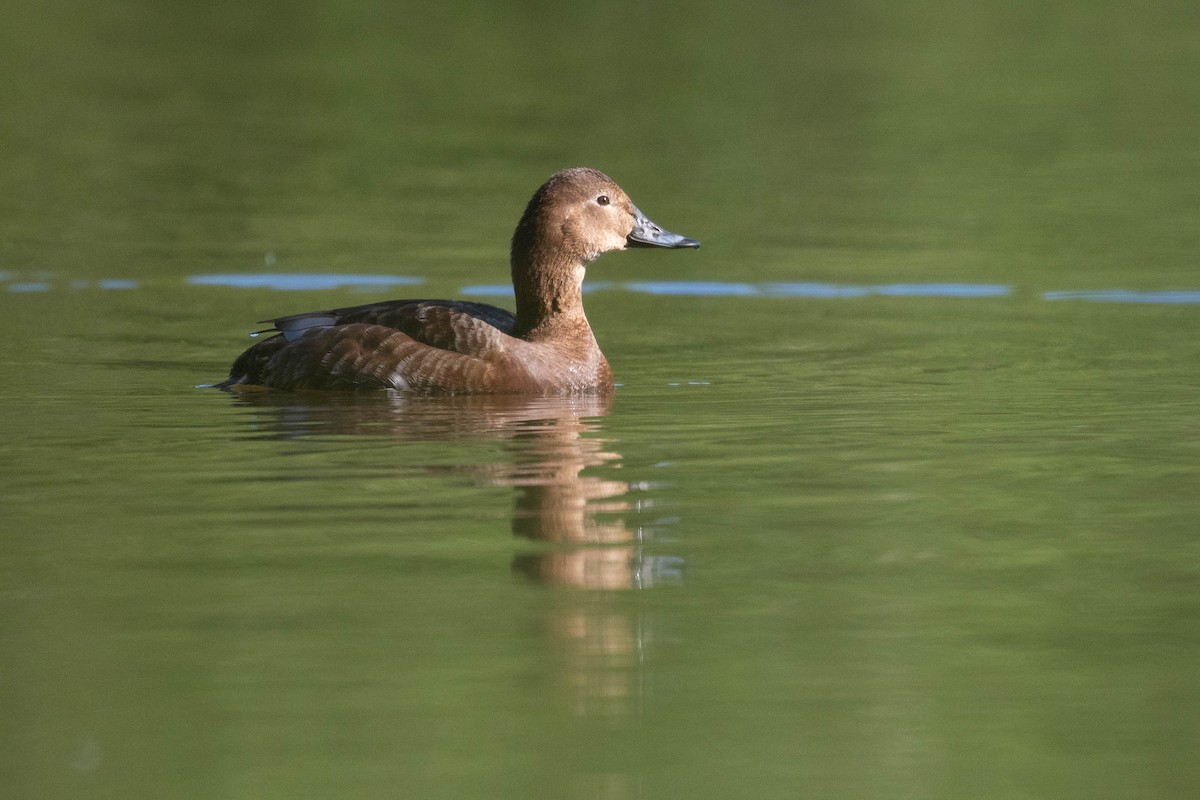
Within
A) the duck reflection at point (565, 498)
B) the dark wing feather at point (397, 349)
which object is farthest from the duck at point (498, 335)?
the duck reflection at point (565, 498)

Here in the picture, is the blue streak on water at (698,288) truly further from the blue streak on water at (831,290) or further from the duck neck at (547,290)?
the duck neck at (547,290)

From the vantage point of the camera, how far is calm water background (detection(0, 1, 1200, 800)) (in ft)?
16.8

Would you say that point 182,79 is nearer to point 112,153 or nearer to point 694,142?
point 112,153

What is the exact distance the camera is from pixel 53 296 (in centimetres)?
1351

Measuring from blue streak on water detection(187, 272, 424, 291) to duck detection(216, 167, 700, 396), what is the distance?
10.4 ft

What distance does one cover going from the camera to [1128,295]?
1351 centimetres

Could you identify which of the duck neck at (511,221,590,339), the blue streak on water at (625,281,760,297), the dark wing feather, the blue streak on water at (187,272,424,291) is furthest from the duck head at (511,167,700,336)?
the blue streak on water at (187,272,424,291)

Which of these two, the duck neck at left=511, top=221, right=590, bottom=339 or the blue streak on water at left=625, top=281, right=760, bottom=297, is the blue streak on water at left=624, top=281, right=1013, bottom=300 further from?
the duck neck at left=511, top=221, right=590, bottom=339

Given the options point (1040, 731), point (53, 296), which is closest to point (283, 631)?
point (1040, 731)

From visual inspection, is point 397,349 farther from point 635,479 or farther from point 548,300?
point 635,479

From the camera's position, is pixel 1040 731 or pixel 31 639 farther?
pixel 31 639

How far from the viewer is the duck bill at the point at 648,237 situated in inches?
428

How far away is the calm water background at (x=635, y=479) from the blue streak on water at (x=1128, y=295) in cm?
6

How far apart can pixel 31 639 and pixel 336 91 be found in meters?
18.2
